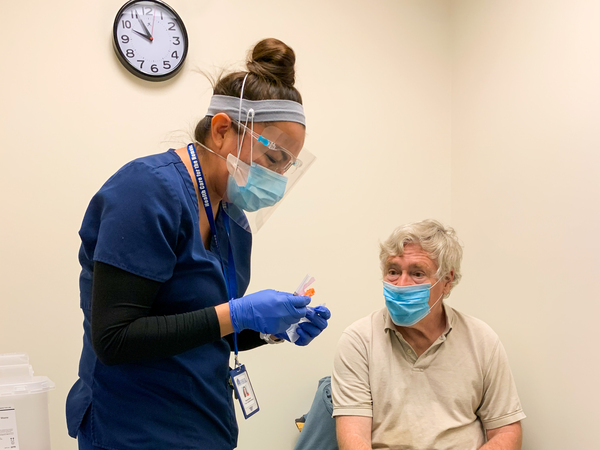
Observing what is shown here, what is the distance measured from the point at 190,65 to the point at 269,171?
1245 mm

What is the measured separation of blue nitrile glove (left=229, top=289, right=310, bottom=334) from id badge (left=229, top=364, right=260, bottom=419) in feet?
0.66

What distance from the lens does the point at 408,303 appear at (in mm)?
1801

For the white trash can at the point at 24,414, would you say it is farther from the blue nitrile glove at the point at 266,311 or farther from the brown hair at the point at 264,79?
the brown hair at the point at 264,79

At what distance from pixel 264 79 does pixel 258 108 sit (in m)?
0.08

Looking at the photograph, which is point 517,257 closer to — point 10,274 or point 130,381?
point 130,381

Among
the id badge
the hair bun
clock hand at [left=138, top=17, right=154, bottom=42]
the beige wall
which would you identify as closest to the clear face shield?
the hair bun

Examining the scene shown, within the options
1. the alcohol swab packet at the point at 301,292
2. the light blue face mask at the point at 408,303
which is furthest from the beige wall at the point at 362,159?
the alcohol swab packet at the point at 301,292

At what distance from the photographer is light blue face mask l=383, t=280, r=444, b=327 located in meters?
1.80

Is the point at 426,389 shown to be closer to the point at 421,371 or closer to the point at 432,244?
the point at 421,371

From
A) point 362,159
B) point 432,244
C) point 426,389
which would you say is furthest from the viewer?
point 362,159

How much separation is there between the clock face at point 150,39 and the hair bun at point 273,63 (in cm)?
107

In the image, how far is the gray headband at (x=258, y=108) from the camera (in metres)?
1.15

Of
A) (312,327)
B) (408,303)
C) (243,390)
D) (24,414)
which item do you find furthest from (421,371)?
(24,414)

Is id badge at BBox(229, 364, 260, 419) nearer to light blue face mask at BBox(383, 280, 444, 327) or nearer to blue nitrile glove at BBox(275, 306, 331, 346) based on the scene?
blue nitrile glove at BBox(275, 306, 331, 346)
